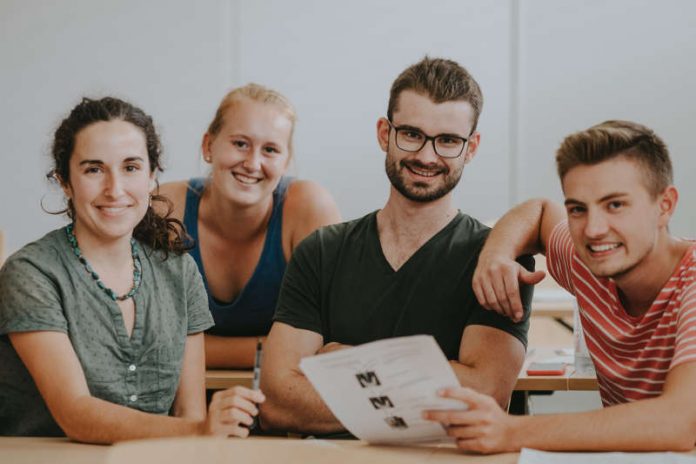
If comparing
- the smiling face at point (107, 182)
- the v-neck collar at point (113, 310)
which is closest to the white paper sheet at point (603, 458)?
the v-neck collar at point (113, 310)

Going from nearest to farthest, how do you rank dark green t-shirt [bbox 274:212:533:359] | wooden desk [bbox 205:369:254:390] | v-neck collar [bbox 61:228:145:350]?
v-neck collar [bbox 61:228:145:350] < dark green t-shirt [bbox 274:212:533:359] < wooden desk [bbox 205:369:254:390]

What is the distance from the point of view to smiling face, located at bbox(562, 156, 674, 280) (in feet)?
5.74

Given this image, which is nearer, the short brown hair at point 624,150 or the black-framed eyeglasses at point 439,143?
the short brown hair at point 624,150

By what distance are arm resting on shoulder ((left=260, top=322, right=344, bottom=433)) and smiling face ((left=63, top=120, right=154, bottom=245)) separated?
1.35 feet

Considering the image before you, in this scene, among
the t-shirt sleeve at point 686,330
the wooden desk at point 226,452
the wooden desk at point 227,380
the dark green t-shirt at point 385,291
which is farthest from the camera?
the wooden desk at point 227,380

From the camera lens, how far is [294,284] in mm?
2246

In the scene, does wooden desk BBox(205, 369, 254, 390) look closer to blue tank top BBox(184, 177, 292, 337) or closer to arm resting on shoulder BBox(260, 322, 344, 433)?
arm resting on shoulder BBox(260, 322, 344, 433)

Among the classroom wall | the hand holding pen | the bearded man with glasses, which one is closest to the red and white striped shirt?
the bearded man with glasses

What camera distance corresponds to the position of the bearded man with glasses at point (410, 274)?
6.86 ft

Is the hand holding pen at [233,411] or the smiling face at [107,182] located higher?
the smiling face at [107,182]

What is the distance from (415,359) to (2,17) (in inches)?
198

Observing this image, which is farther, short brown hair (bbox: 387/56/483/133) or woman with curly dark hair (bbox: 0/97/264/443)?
short brown hair (bbox: 387/56/483/133)

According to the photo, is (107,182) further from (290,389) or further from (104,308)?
(290,389)

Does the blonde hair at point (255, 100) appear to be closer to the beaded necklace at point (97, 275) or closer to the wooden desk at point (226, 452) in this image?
the beaded necklace at point (97, 275)
